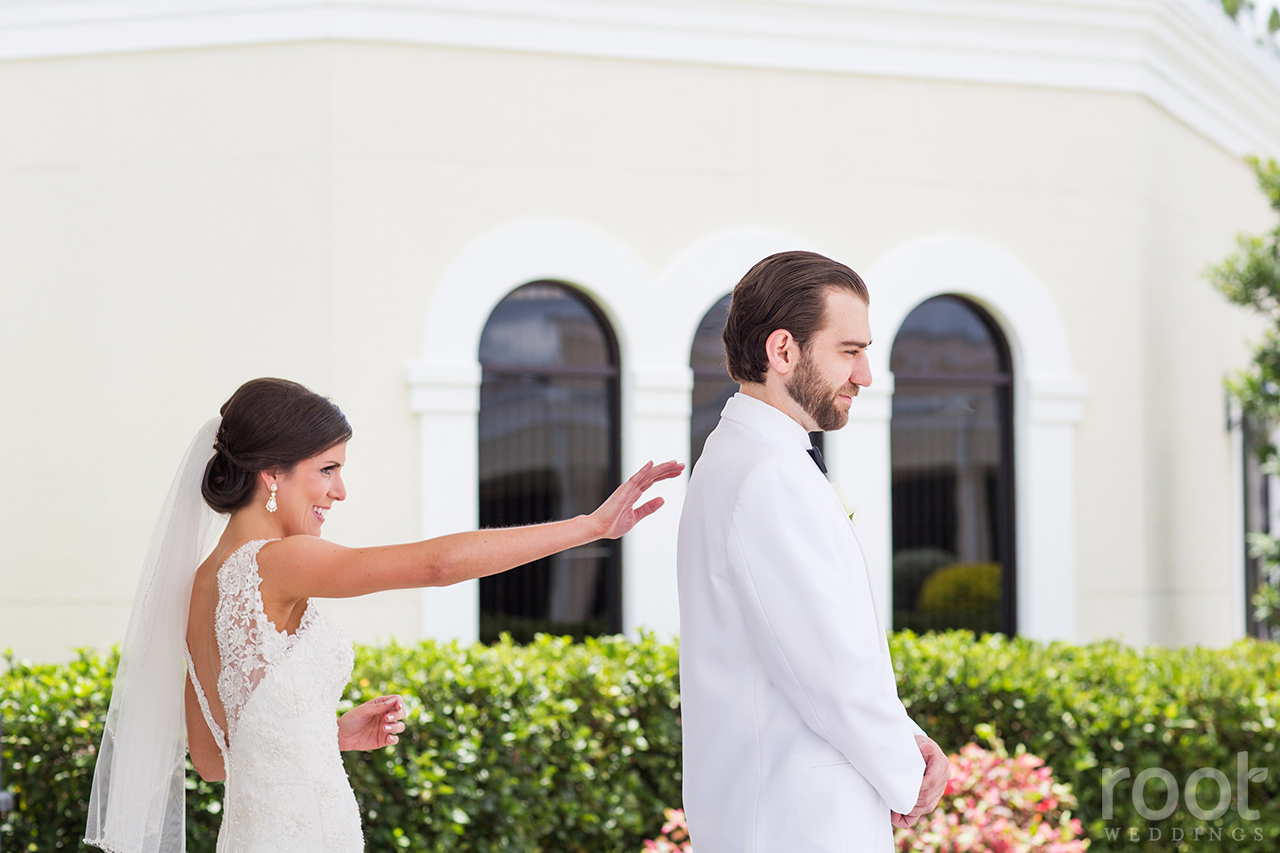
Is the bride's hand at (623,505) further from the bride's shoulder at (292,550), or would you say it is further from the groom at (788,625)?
the bride's shoulder at (292,550)

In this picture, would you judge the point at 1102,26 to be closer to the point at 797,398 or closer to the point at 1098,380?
the point at 1098,380

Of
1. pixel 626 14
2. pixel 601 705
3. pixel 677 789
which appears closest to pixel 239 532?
pixel 601 705

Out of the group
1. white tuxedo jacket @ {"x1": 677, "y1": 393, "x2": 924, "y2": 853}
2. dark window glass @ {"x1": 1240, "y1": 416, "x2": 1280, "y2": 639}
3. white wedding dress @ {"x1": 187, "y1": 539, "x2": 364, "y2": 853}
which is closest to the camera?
white tuxedo jacket @ {"x1": 677, "y1": 393, "x2": 924, "y2": 853}

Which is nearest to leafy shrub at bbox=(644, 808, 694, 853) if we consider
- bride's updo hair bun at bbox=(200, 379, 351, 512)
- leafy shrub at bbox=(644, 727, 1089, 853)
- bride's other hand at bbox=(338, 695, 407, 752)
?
leafy shrub at bbox=(644, 727, 1089, 853)

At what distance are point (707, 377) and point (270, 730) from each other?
4.23 meters

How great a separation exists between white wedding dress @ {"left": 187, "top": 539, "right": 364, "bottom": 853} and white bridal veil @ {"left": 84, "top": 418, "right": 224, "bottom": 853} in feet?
Answer: 0.99

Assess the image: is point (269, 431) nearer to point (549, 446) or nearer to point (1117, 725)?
point (549, 446)

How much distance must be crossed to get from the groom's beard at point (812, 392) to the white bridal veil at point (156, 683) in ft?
4.74

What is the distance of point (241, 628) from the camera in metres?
2.78

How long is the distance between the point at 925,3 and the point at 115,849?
19.5ft

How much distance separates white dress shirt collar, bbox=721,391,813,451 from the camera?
8.52 feet

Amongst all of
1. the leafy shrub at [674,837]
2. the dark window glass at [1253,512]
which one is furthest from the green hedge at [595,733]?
the dark window glass at [1253,512]

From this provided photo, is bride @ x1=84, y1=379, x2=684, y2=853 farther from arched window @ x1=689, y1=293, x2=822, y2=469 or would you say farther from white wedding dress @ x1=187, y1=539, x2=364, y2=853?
arched window @ x1=689, y1=293, x2=822, y2=469

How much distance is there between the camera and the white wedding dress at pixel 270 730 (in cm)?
279
